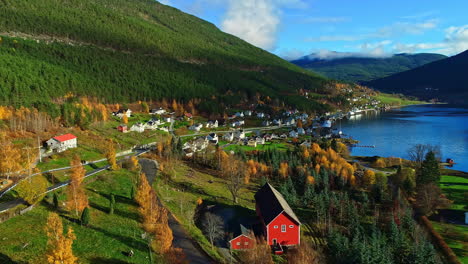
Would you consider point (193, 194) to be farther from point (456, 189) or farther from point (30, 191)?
point (456, 189)

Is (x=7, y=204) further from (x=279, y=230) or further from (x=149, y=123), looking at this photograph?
(x=149, y=123)

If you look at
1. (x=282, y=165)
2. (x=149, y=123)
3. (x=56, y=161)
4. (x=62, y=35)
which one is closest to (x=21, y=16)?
(x=62, y=35)

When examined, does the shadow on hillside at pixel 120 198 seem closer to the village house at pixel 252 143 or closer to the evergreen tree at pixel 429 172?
the evergreen tree at pixel 429 172

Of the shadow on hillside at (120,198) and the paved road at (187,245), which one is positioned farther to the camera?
the shadow on hillside at (120,198)

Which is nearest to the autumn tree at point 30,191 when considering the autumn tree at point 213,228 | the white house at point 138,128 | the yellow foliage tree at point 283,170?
the autumn tree at point 213,228

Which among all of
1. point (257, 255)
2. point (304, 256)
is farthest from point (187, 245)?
point (304, 256)

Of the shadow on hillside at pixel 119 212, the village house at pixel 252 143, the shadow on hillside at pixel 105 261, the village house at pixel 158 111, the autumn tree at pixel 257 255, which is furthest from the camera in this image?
the village house at pixel 158 111
